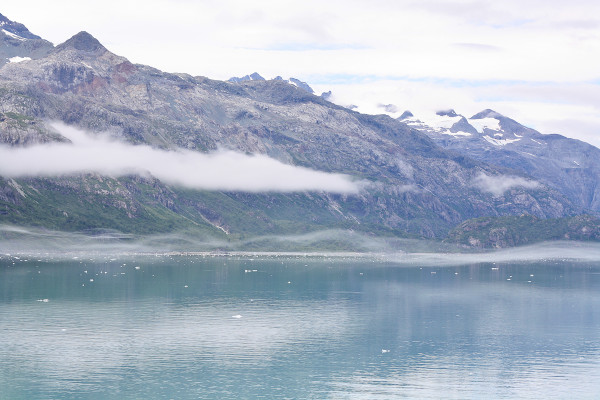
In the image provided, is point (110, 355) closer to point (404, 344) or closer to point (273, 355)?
point (273, 355)

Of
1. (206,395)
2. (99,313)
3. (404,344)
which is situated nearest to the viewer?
(206,395)

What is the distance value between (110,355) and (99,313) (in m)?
56.0

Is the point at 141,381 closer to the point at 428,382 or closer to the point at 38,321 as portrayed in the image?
the point at 428,382

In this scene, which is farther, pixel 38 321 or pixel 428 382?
pixel 38 321

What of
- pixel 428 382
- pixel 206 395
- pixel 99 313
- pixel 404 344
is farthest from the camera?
pixel 99 313

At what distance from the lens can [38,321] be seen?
7028 inches

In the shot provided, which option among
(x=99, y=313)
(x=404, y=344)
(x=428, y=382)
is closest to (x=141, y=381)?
(x=428, y=382)

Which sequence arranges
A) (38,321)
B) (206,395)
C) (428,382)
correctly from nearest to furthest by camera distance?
(206,395), (428,382), (38,321)

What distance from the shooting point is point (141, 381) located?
124 m

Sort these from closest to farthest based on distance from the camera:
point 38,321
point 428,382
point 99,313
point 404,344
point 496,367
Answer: point 428,382, point 496,367, point 404,344, point 38,321, point 99,313

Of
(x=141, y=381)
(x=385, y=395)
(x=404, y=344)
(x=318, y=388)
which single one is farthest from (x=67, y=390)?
(x=404, y=344)

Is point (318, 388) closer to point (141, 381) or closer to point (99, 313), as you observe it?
point (141, 381)

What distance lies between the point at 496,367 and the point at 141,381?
6669 centimetres

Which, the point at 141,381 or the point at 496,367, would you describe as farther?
the point at 496,367
